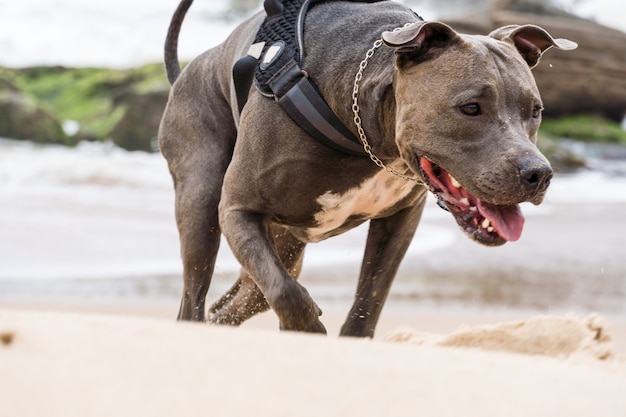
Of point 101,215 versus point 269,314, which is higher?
point 269,314

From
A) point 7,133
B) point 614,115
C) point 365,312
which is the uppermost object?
point 365,312

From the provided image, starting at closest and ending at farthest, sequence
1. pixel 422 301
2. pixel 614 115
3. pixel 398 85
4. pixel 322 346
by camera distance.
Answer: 1. pixel 322 346
2. pixel 398 85
3. pixel 422 301
4. pixel 614 115

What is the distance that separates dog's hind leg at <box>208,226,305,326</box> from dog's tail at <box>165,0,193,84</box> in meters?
0.99

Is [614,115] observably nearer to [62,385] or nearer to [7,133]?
[7,133]

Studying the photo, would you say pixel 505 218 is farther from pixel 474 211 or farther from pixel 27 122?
pixel 27 122

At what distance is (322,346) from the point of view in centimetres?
235

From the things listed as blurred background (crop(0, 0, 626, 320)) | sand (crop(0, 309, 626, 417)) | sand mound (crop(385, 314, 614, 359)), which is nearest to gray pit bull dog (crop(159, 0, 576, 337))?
sand mound (crop(385, 314, 614, 359))

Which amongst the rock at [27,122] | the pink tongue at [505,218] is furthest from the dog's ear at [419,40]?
the rock at [27,122]

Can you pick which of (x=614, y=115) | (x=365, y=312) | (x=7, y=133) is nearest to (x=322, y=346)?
(x=365, y=312)

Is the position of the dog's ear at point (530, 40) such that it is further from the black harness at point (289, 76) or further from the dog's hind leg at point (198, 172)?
the dog's hind leg at point (198, 172)

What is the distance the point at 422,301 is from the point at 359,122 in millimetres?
3092

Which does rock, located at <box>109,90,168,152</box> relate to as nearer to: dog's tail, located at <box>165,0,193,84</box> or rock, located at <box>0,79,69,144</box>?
rock, located at <box>0,79,69,144</box>

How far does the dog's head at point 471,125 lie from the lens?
3.20 m

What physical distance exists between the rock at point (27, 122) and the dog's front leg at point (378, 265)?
45.1ft
